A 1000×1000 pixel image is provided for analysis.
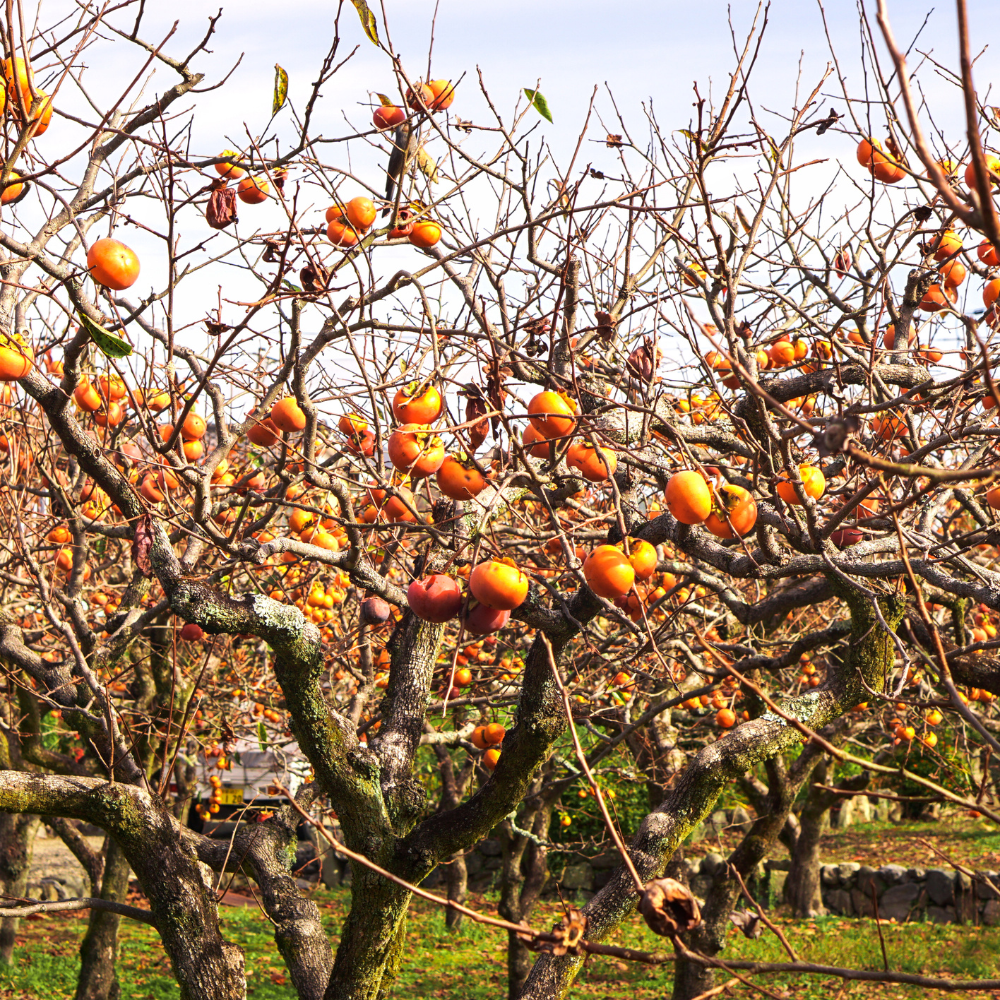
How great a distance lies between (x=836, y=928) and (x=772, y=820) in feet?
17.4

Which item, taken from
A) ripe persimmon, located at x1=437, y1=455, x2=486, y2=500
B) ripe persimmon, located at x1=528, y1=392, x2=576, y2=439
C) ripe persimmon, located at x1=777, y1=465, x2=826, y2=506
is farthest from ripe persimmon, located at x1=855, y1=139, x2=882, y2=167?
ripe persimmon, located at x1=437, y1=455, x2=486, y2=500

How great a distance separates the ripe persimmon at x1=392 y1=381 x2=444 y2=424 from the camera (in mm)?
3131

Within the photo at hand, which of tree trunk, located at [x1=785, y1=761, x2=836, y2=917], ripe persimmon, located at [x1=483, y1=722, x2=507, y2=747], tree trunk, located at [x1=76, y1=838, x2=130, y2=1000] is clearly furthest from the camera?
tree trunk, located at [x1=785, y1=761, x2=836, y2=917]

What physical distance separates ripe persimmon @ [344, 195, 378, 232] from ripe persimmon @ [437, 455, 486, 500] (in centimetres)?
113

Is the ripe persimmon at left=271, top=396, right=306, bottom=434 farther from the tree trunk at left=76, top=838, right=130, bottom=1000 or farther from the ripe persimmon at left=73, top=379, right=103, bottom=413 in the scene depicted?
the tree trunk at left=76, top=838, right=130, bottom=1000

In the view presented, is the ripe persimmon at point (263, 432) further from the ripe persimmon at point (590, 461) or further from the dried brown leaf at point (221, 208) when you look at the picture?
the ripe persimmon at point (590, 461)

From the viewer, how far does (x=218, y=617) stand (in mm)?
3115

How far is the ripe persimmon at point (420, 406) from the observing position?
313cm

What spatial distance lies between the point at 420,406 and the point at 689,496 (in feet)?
3.33

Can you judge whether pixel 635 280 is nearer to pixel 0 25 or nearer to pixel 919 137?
pixel 0 25

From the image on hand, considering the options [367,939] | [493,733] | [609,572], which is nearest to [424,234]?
[609,572]

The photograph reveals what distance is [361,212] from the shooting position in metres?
3.57

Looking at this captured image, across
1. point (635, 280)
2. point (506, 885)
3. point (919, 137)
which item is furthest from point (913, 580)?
point (506, 885)

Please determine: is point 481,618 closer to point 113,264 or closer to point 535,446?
point 535,446
